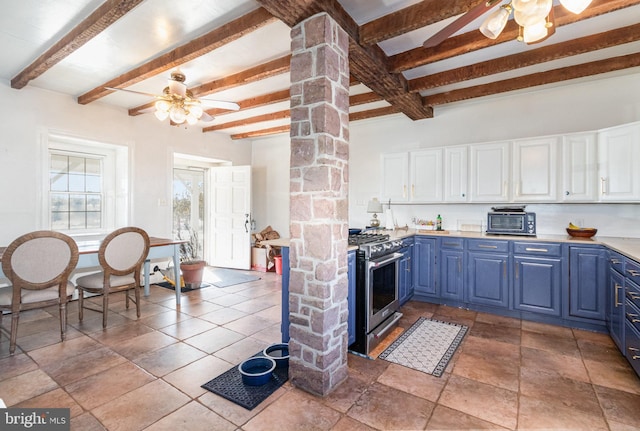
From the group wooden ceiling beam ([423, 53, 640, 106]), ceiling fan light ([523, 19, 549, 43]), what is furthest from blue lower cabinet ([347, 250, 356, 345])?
wooden ceiling beam ([423, 53, 640, 106])

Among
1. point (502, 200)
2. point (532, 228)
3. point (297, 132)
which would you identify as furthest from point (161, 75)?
point (532, 228)

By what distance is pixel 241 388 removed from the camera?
2.11m

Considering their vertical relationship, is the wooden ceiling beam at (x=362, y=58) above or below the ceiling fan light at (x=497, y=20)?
above

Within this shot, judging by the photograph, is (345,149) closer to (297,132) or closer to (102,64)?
(297,132)

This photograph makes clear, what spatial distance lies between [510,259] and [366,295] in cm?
194

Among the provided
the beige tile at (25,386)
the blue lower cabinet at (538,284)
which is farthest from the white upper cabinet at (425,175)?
the beige tile at (25,386)

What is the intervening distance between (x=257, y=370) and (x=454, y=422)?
1346 millimetres

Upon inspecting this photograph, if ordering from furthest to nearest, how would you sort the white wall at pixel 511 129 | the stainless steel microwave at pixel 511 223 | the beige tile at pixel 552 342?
the stainless steel microwave at pixel 511 223, the white wall at pixel 511 129, the beige tile at pixel 552 342

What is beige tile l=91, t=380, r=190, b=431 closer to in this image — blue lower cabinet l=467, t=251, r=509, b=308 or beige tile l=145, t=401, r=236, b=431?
beige tile l=145, t=401, r=236, b=431

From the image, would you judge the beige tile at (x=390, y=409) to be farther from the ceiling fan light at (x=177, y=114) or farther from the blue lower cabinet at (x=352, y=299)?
the ceiling fan light at (x=177, y=114)

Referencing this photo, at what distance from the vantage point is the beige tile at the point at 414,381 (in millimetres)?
2086

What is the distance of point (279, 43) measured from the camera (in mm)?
2820

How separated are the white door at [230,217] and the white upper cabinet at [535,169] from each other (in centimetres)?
434

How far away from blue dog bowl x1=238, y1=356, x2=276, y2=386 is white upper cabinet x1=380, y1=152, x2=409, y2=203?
2985 mm
